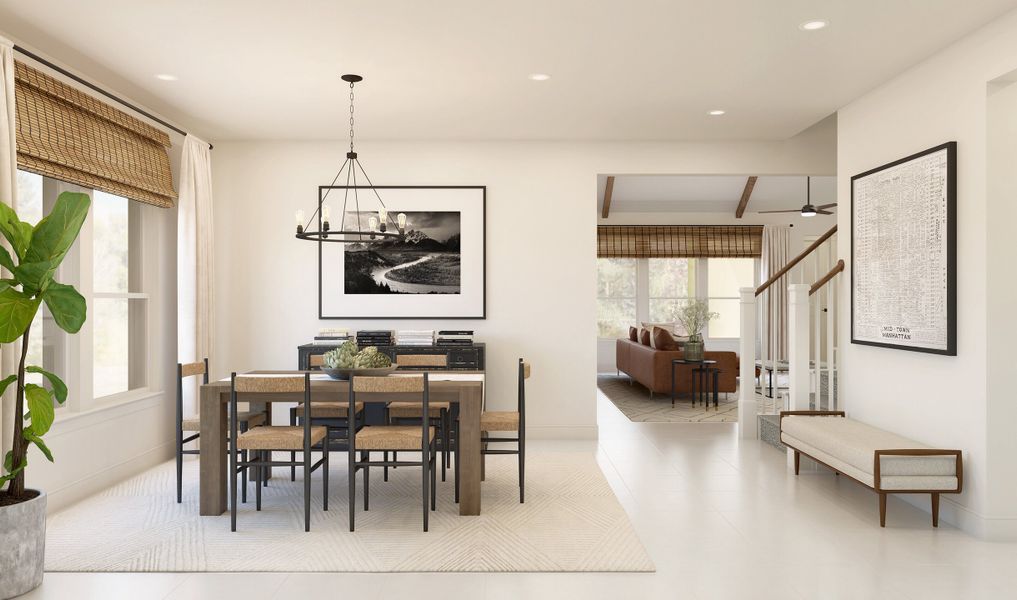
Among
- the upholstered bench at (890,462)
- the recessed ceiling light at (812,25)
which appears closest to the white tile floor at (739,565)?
the upholstered bench at (890,462)

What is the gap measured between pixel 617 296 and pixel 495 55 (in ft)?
26.8

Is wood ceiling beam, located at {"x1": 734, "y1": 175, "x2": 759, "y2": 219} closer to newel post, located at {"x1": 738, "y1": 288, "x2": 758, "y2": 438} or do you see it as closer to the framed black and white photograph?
newel post, located at {"x1": 738, "y1": 288, "x2": 758, "y2": 438}

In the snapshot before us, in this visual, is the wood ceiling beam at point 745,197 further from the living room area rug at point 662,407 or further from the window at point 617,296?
the living room area rug at point 662,407

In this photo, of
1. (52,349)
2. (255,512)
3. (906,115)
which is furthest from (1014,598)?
(52,349)

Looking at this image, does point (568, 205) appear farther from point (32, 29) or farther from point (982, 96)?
point (32, 29)

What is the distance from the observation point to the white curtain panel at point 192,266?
5496 mm

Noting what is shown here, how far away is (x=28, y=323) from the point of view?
295 cm

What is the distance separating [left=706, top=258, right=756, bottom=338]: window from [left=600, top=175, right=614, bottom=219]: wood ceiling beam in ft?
6.72

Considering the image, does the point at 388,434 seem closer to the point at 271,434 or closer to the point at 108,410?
the point at 271,434

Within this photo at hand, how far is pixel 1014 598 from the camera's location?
2.91 meters

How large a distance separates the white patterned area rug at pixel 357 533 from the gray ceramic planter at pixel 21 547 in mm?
242

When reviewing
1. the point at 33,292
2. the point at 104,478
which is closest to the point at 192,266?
the point at 104,478

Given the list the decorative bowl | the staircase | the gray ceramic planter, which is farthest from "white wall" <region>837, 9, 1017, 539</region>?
the gray ceramic planter

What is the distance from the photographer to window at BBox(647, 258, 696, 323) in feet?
38.9
